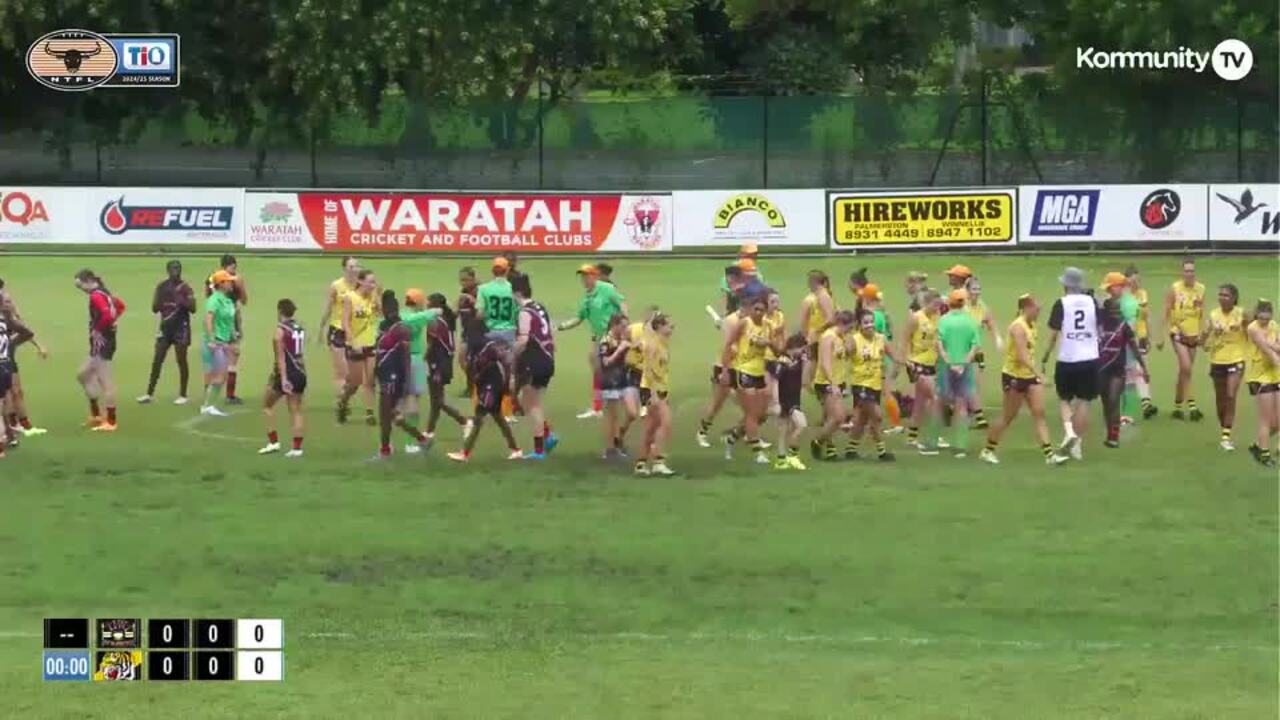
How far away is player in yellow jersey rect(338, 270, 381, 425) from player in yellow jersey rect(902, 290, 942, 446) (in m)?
6.78

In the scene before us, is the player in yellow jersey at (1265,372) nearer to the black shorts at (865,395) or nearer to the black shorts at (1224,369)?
the black shorts at (1224,369)

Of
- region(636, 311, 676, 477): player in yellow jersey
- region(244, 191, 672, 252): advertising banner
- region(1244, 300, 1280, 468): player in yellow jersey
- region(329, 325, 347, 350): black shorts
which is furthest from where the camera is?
region(244, 191, 672, 252): advertising banner

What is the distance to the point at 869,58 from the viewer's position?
6238 cm

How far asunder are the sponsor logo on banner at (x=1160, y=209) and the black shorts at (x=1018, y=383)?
23.0 meters

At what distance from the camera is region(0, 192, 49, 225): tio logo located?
46.6m

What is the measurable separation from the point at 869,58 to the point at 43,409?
1510 inches

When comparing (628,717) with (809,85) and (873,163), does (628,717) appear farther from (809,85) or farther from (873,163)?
(809,85)

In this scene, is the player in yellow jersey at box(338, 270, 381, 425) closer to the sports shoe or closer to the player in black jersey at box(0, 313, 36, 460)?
the player in black jersey at box(0, 313, 36, 460)

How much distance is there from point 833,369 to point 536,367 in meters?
3.44

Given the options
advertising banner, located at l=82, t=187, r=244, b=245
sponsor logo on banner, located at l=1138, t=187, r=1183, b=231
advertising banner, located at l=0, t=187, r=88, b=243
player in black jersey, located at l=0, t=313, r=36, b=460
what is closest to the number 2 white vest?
player in black jersey, located at l=0, t=313, r=36, b=460

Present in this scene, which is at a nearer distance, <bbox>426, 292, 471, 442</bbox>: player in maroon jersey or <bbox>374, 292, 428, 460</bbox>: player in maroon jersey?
<bbox>374, 292, 428, 460</bbox>: player in maroon jersey

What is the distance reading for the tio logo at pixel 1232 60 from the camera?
159 feet

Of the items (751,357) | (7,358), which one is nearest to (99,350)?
(7,358)

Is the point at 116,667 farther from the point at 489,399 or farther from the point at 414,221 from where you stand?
the point at 414,221
